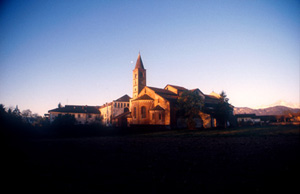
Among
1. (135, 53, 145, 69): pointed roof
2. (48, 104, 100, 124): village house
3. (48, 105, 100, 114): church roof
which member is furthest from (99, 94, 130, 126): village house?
(135, 53, 145, 69): pointed roof

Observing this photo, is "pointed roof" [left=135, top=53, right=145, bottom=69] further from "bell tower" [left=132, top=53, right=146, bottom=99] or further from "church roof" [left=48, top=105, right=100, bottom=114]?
"church roof" [left=48, top=105, right=100, bottom=114]

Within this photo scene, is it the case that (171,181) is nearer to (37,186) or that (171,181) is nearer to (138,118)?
(37,186)

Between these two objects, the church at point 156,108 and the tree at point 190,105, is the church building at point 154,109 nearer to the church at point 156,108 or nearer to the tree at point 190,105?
the church at point 156,108

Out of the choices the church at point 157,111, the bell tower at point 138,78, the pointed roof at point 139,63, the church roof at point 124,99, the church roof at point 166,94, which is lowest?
the church at point 157,111

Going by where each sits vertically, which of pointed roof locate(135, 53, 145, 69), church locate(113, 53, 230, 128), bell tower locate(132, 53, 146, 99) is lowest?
church locate(113, 53, 230, 128)

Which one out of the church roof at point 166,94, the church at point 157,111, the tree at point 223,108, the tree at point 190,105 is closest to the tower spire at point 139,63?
the church at point 157,111

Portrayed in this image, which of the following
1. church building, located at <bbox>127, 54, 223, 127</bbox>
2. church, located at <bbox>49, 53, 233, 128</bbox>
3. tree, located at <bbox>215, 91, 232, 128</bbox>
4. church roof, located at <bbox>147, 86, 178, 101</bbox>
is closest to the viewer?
tree, located at <bbox>215, 91, 232, 128</bbox>

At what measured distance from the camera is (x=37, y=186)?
17.3 ft

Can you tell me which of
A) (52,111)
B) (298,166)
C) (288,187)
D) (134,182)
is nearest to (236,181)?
(288,187)

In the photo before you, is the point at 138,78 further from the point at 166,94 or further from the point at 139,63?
the point at 166,94

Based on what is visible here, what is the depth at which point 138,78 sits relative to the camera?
65.6m

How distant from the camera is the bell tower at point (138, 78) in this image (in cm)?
6575

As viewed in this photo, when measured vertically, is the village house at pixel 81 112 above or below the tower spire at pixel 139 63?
below

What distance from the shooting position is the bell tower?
216 feet
